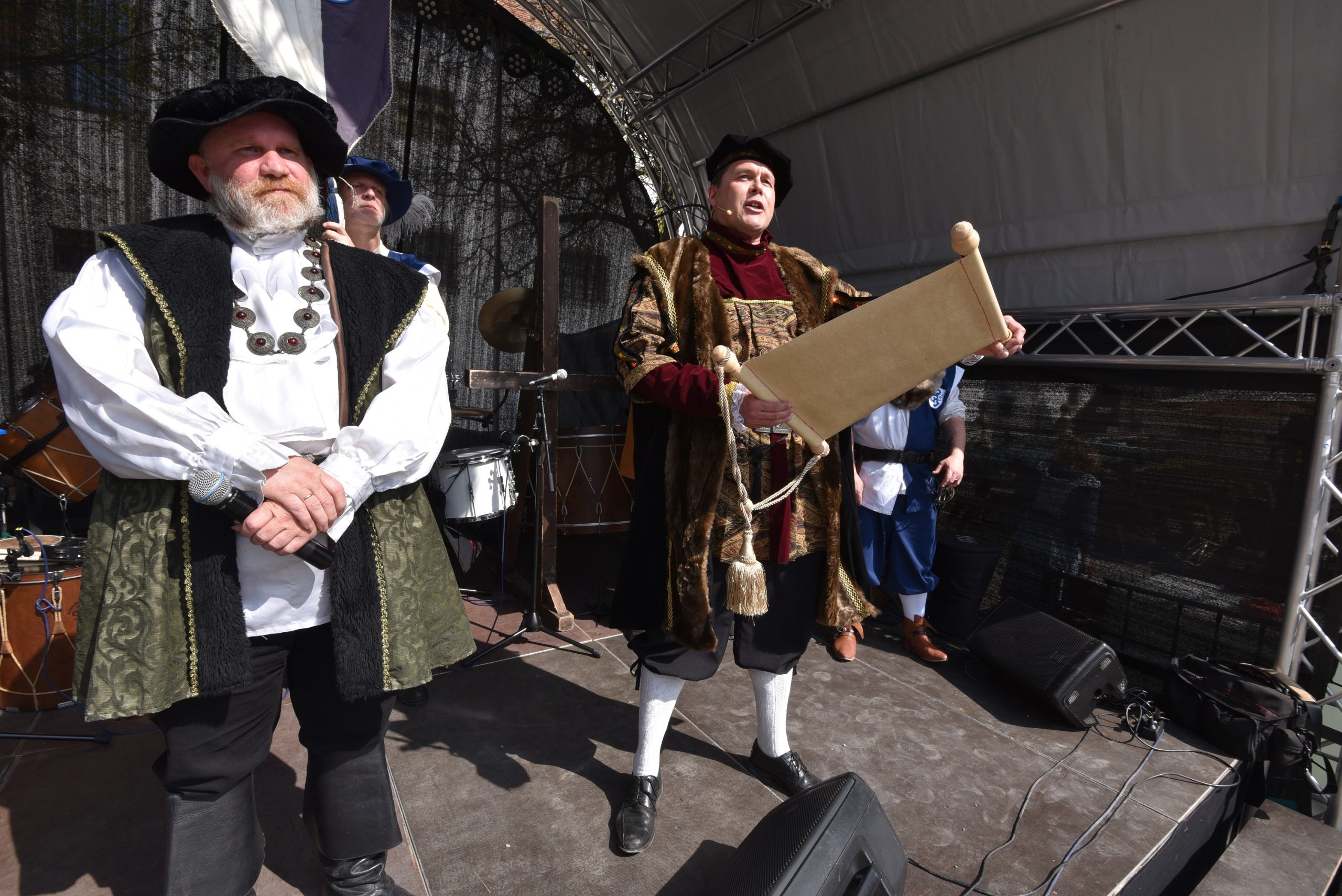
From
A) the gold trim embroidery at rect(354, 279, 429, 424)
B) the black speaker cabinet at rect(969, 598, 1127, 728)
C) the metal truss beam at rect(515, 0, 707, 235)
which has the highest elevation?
the metal truss beam at rect(515, 0, 707, 235)

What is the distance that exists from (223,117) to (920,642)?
3.43 m

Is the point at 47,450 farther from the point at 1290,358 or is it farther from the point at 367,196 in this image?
the point at 1290,358

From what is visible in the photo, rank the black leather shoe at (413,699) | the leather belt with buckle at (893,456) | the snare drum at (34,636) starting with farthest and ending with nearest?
the leather belt with buckle at (893,456), the black leather shoe at (413,699), the snare drum at (34,636)

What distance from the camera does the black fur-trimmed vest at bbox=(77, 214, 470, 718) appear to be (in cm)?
124

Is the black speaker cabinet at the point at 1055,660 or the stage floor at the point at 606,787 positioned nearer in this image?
the stage floor at the point at 606,787

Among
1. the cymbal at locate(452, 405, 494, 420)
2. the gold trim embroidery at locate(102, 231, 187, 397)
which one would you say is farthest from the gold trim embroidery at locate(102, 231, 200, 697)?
the cymbal at locate(452, 405, 494, 420)

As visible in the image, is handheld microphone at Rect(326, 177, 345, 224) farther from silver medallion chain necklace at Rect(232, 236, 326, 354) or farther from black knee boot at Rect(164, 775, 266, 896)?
black knee boot at Rect(164, 775, 266, 896)

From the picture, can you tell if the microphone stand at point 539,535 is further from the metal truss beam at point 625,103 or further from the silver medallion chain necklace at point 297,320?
the metal truss beam at point 625,103

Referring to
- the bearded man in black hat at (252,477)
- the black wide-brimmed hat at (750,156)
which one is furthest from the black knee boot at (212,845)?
the black wide-brimmed hat at (750,156)

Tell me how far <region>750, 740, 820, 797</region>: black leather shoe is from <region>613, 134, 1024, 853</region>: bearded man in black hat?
28 centimetres

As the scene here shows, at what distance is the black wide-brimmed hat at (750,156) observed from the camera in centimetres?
194

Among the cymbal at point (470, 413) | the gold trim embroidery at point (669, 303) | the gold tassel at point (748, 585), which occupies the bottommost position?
the gold tassel at point (748, 585)

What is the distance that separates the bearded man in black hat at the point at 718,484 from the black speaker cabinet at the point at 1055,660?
129cm

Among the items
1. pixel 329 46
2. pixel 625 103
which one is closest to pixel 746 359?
pixel 329 46
